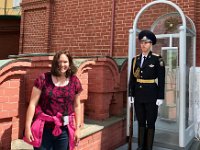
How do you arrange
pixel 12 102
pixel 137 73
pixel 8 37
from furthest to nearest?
pixel 8 37, pixel 137 73, pixel 12 102

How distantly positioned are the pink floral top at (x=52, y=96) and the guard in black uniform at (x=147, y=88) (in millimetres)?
1624

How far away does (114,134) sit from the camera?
455 centimetres

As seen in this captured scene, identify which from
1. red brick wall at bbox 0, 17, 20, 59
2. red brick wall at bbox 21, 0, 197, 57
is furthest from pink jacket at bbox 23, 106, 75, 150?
red brick wall at bbox 0, 17, 20, 59

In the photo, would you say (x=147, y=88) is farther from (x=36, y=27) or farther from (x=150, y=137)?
(x=36, y=27)

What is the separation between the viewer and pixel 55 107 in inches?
105

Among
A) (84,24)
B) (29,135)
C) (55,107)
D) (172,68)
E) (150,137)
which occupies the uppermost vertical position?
(84,24)

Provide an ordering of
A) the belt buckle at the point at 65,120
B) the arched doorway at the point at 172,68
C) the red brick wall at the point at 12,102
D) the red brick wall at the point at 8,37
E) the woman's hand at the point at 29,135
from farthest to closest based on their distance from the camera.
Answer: the red brick wall at the point at 8,37 → the arched doorway at the point at 172,68 → the red brick wall at the point at 12,102 → the belt buckle at the point at 65,120 → the woman's hand at the point at 29,135

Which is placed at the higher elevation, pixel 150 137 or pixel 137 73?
pixel 137 73

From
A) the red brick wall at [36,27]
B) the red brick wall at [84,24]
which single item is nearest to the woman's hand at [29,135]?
the red brick wall at [84,24]

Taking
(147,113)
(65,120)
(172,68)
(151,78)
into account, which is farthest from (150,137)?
(65,120)

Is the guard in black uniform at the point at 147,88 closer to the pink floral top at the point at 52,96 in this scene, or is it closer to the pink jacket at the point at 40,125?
the pink floral top at the point at 52,96

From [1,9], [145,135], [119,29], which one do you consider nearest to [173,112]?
[145,135]

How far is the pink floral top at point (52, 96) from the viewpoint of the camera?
105 inches

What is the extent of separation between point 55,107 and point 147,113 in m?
1.82
